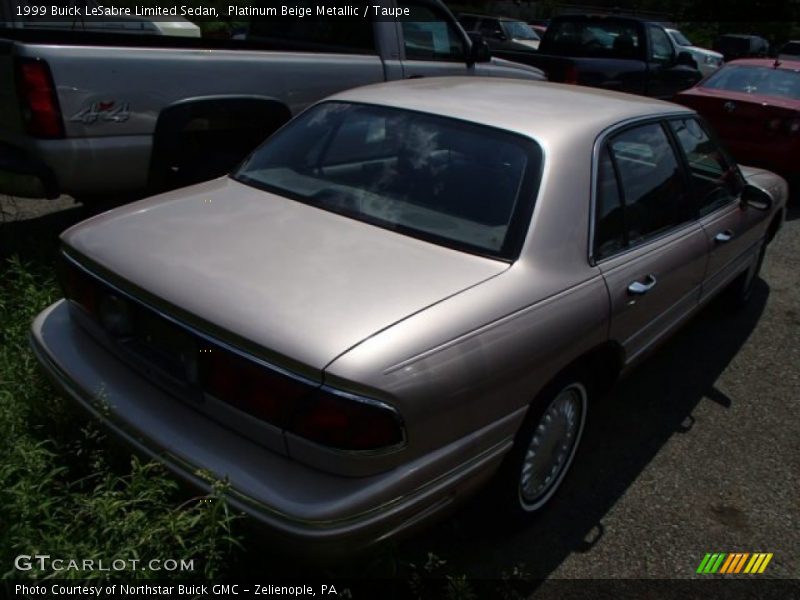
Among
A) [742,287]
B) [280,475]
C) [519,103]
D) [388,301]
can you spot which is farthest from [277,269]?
[742,287]

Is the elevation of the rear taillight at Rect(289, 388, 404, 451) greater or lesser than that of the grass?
greater

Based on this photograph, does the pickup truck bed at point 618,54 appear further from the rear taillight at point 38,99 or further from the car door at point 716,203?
the rear taillight at point 38,99

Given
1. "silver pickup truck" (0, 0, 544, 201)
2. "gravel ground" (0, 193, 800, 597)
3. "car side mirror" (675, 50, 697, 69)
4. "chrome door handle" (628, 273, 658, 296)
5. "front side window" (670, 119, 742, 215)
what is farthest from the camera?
"car side mirror" (675, 50, 697, 69)

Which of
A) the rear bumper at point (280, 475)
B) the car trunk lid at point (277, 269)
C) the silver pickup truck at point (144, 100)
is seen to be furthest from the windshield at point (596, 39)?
the rear bumper at point (280, 475)

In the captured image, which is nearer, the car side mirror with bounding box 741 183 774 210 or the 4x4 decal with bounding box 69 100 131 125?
the car side mirror with bounding box 741 183 774 210

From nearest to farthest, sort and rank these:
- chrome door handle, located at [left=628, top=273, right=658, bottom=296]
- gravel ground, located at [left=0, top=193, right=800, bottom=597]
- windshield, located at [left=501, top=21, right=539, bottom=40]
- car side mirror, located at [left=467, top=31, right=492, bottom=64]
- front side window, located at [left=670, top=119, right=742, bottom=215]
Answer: gravel ground, located at [left=0, top=193, right=800, bottom=597] → chrome door handle, located at [left=628, top=273, right=658, bottom=296] → front side window, located at [left=670, top=119, right=742, bottom=215] → car side mirror, located at [left=467, top=31, right=492, bottom=64] → windshield, located at [left=501, top=21, right=539, bottom=40]

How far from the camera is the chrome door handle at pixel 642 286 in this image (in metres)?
2.82

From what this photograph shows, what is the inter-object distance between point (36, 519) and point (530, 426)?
1624mm

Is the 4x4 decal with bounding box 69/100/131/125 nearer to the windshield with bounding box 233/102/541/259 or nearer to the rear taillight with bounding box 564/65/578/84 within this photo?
the windshield with bounding box 233/102/541/259

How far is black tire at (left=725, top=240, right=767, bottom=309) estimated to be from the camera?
4.81 m

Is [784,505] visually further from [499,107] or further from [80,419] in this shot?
[80,419]

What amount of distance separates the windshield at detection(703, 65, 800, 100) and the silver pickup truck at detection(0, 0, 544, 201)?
4530mm

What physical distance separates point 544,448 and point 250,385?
4.16 ft

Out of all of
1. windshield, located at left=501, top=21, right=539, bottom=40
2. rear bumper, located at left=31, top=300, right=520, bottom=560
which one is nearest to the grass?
rear bumper, located at left=31, top=300, right=520, bottom=560
